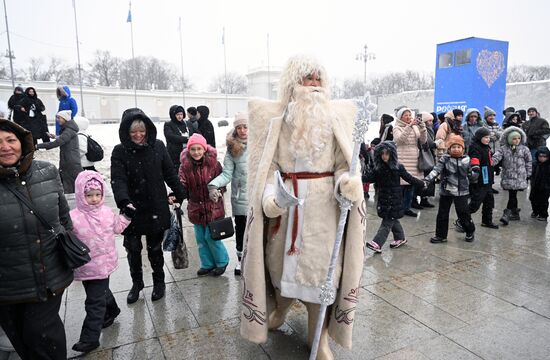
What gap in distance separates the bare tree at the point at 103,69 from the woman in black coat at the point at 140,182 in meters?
75.3

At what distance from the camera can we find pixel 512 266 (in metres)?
4.84

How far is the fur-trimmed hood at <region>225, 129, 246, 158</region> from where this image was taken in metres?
4.55

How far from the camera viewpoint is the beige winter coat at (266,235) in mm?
2781

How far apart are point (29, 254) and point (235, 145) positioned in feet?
8.18

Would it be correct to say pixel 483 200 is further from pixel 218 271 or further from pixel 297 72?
pixel 297 72

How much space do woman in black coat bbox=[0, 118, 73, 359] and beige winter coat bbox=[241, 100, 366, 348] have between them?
1273 mm

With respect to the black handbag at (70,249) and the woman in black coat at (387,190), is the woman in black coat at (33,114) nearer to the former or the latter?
the woman in black coat at (387,190)

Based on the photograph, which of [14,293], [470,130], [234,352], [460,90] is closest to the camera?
[14,293]

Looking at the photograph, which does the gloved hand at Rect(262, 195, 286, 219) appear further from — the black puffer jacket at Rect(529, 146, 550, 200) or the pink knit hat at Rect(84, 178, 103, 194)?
the black puffer jacket at Rect(529, 146, 550, 200)

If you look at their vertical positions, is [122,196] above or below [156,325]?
above

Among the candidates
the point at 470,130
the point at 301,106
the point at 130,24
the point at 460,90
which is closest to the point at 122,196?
the point at 301,106

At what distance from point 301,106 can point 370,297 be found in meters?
Result: 2.34

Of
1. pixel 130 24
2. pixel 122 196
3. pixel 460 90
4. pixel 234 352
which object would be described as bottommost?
pixel 234 352

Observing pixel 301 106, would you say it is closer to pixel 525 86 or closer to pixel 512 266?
pixel 512 266
